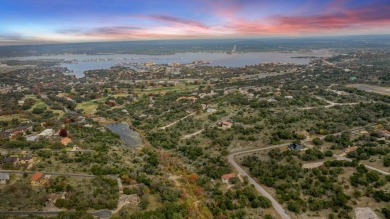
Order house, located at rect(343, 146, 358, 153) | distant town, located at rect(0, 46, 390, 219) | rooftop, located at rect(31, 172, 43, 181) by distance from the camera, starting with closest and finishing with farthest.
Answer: distant town, located at rect(0, 46, 390, 219), rooftop, located at rect(31, 172, 43, 181), house, located at rect(343, 146, 358, 153)

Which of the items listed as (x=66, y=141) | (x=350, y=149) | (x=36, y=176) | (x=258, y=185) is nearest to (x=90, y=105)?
(x=66, y=141)

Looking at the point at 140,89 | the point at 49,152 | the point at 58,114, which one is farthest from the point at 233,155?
the point at 140,89

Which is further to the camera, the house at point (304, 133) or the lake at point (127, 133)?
the lake at point (127, 133)

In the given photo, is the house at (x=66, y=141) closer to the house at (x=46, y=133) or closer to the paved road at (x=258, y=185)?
the house at (x=46, y=133)

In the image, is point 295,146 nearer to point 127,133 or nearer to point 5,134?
point 127,133

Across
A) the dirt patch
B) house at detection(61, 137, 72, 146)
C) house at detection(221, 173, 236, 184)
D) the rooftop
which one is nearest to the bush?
house at detection(221, 173, 236, 184)

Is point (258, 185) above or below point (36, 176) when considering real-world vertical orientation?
below

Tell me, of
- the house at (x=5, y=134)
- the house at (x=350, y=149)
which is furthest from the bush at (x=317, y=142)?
the house at (x=5, y=134)

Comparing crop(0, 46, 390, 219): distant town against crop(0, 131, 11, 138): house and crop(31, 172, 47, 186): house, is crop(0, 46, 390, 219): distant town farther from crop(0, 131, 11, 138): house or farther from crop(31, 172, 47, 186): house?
crop(0, 131, 11, 138): house

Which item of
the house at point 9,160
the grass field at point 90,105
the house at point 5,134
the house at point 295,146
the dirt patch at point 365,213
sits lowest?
the dirt patch at point 365,213
